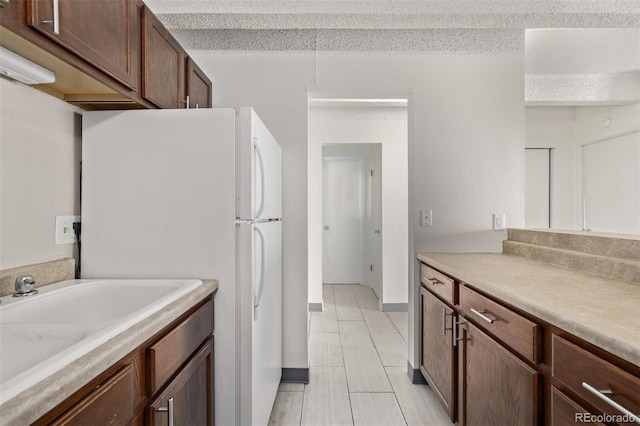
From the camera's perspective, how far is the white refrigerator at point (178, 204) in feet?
4.86

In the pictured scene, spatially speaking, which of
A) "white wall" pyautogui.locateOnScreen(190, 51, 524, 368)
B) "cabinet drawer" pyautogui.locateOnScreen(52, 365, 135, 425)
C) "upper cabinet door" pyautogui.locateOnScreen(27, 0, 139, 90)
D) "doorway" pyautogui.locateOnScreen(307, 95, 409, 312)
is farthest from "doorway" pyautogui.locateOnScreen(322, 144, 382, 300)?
"cabinet drawer" pyautogui.locateOnScreen(52, 365, 135, 425)

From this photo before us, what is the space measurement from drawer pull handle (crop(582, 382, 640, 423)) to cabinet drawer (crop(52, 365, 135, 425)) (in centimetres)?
113

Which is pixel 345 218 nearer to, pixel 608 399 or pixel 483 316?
pixel 483 316

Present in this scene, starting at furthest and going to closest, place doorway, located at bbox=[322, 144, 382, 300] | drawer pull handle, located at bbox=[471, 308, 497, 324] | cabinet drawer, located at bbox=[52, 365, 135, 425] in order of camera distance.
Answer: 1. doorway, located at bbox=[322, 144, 382, 300]
2. drawer pull handle, located at bbox=[471, 308, 497, 324]
3. cabinet drawer, located at bbox=[52, 365, 135, 425]

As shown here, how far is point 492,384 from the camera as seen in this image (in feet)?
4.54

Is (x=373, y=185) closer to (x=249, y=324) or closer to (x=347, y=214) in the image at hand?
(x=347, y=214)

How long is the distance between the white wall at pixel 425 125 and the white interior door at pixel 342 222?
3.31m

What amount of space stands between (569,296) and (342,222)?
15.5ft

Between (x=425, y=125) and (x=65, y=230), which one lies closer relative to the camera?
(x=65, y=230)

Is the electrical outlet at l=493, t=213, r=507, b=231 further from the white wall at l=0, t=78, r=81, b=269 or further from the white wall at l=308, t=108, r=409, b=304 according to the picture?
the white wall at l=0, t=78, r=81, b=269

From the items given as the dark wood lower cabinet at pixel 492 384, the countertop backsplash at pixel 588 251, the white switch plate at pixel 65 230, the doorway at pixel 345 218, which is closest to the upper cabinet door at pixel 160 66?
the white switch plate at pixel 65 230

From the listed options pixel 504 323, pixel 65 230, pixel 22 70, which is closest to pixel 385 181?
pixel 504 323

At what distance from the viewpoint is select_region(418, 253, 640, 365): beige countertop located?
2.69 feet

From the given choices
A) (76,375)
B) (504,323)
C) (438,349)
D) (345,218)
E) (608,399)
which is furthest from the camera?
(345,218)
